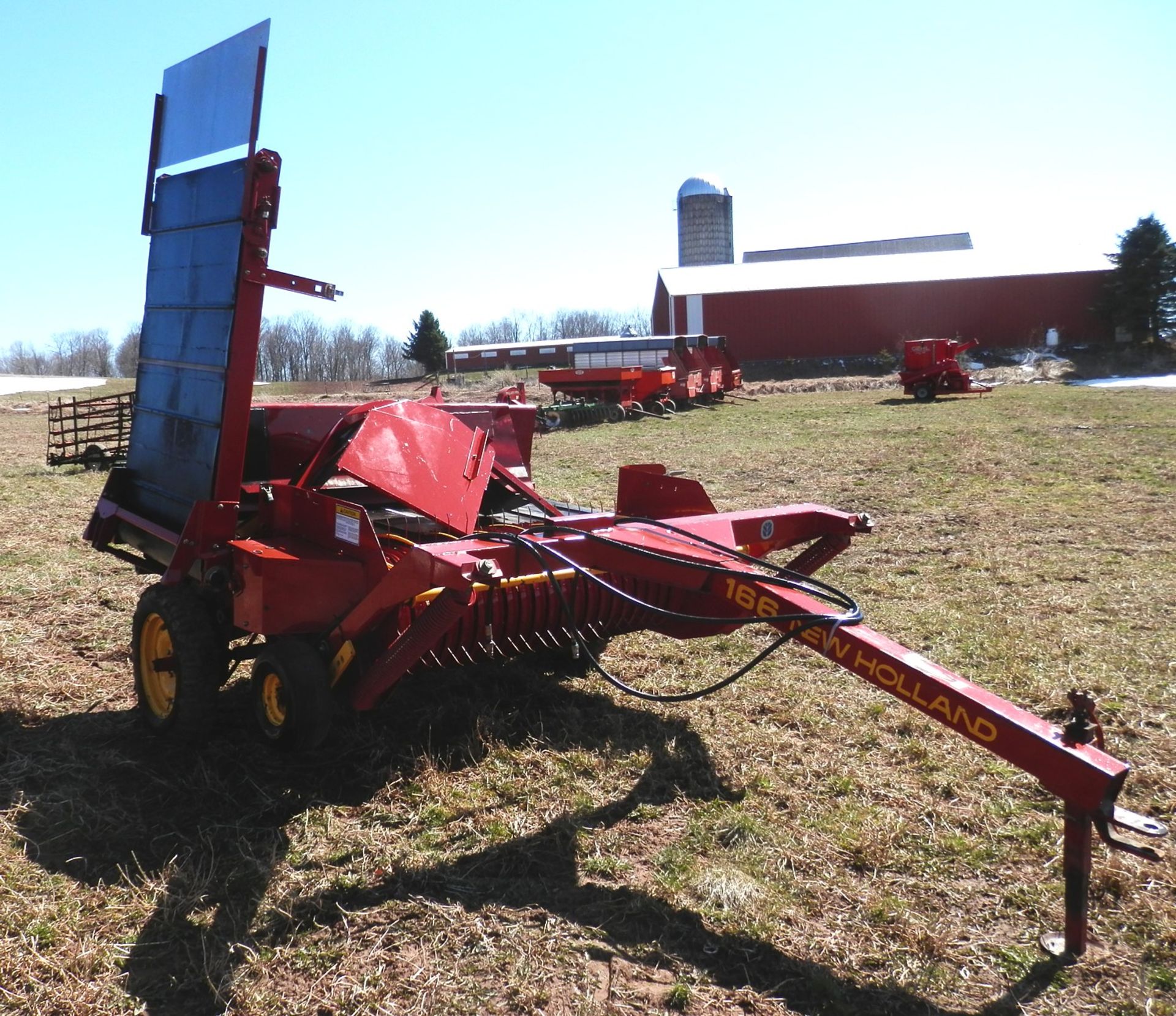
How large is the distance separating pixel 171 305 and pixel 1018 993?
14.4ft

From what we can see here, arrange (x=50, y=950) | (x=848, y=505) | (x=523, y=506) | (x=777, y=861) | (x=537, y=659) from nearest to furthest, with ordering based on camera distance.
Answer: (x=50, y=950) < (x=777, y=861) < (x=537, y=659) < (x=523, y=506) < (x=848, y=505)

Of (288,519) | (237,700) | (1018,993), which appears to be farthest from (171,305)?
(1018,993)

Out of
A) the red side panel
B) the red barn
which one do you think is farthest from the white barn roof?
the red side panel

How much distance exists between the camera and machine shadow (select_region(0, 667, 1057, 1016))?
292cm

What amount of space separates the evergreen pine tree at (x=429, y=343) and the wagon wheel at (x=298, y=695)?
4410 cm

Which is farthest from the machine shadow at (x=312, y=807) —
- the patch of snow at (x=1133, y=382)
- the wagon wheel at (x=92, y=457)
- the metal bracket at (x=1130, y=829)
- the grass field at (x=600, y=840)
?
the patch of snow at (x=1133, y=382)

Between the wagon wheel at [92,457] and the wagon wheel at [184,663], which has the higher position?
the wagon wheel at [92,457]

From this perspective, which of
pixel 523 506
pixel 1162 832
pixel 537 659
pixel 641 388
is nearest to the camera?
pixel 1162 832

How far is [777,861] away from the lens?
342 cm

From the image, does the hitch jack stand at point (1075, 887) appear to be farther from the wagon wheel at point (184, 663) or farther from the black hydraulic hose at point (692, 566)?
the wagon wheel at point (184, 663)

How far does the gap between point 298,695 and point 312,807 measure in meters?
0.43

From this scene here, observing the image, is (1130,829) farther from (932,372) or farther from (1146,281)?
(1146,281)

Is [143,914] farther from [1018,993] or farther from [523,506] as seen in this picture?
[523,506]

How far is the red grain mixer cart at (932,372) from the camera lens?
75.2 ft
